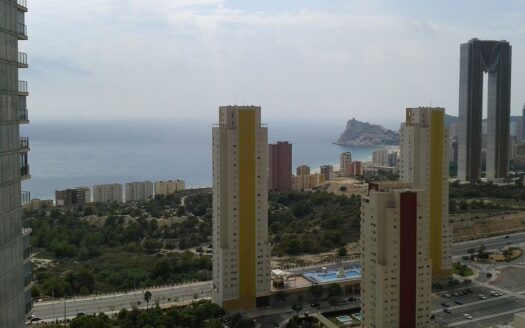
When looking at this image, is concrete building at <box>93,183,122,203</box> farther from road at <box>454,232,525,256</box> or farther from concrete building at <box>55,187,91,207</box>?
road at <box>454,232,525,256</box>

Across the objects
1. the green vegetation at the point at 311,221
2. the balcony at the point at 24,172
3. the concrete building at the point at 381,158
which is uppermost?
the balcony at the point at 24,172

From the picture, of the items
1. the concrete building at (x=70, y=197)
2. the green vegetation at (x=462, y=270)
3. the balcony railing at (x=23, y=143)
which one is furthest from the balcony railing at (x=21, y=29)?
the concrete building at (x=70, y=197)

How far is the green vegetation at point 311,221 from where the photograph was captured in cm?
1669

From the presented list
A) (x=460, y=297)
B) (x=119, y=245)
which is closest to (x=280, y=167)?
(x=119, y=245)

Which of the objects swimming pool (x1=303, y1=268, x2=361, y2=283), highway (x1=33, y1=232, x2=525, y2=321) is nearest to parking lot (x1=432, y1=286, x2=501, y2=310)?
swimming pool (x1=303, y1=268, x2=361, y2=283)

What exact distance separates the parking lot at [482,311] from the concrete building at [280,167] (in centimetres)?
1545

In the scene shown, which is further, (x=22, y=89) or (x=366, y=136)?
(x=366, y=136)

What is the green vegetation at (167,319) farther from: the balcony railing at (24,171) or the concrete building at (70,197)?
the concrete building at (70,197)

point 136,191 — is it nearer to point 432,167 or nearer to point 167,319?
point 432,167

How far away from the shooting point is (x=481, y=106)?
30.2 meters

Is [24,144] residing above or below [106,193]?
above

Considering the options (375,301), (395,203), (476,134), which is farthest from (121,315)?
(476,134)

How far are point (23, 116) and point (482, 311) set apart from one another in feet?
32.9

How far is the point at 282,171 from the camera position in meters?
27.0
